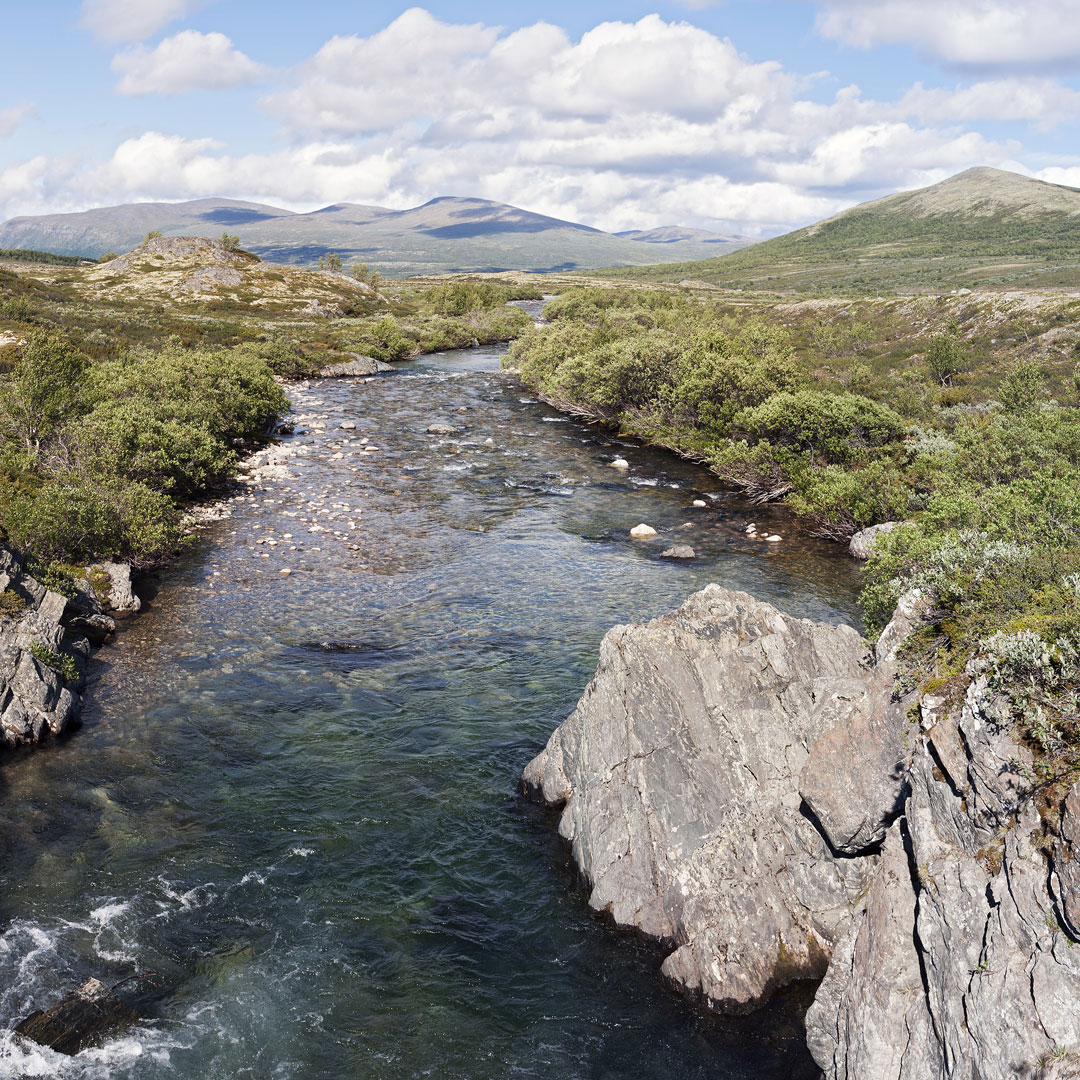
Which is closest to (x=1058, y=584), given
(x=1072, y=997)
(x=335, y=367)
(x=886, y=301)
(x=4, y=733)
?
(x=1072, y=997)

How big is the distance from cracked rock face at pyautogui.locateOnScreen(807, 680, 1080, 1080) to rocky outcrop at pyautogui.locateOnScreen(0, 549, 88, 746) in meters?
22.7

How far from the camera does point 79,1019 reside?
13789mm

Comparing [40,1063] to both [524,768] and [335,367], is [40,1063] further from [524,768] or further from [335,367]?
[335,367]

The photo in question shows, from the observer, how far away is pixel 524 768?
21.7 metres

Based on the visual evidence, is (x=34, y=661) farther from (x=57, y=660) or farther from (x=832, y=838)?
(x=832, y=838)

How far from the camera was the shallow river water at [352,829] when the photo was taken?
13.9m

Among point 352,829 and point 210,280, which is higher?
point 210,280

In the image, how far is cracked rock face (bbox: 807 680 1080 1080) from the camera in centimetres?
962

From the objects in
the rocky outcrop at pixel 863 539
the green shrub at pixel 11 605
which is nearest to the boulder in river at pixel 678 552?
the rocky outcrop at pixel 863 539

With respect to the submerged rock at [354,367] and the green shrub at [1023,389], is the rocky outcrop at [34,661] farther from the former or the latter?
the submerged rock at [354,367]

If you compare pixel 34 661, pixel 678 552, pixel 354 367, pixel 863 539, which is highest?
pixel 354 367

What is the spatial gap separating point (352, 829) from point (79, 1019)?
683 cm

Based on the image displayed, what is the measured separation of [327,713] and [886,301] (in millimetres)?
122953

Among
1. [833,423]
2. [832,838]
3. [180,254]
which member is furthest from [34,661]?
[180,254]
